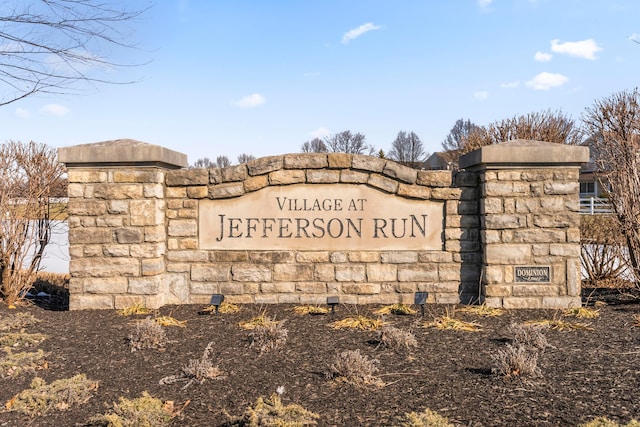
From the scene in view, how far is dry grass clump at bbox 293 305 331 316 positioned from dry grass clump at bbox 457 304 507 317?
1684 millimetres

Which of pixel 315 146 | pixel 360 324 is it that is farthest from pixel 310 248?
pixel 315 146

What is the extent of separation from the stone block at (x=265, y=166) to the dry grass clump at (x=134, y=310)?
7.18 feet

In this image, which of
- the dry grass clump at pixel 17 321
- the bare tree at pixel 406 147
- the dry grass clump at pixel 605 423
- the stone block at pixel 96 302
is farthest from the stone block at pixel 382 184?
the bare tree at pixel 406 147

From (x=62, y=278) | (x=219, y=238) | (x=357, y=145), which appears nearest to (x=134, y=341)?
(x=219, y=238)

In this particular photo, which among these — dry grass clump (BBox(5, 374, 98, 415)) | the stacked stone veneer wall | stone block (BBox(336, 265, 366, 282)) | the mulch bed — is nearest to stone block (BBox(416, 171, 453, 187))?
the stacked stone veneer wall

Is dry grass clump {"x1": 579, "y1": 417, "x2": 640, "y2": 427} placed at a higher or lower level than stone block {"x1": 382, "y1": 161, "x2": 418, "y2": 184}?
lower

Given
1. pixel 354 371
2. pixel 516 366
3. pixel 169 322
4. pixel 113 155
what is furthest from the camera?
pixel 113 155

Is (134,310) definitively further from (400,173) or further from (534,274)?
(534,274)

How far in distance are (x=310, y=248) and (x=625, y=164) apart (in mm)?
4390

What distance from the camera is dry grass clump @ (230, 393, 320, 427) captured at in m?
2.92

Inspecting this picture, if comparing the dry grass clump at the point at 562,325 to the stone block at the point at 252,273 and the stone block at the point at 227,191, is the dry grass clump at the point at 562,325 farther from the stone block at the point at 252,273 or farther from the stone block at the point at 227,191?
the stone block at the point at 227,191

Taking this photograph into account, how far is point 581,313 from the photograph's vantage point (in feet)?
19.5

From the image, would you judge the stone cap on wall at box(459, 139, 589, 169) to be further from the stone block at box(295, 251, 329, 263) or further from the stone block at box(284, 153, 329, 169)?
the stone block at box(295, 251, 329, 263)

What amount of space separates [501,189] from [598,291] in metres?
2.99
